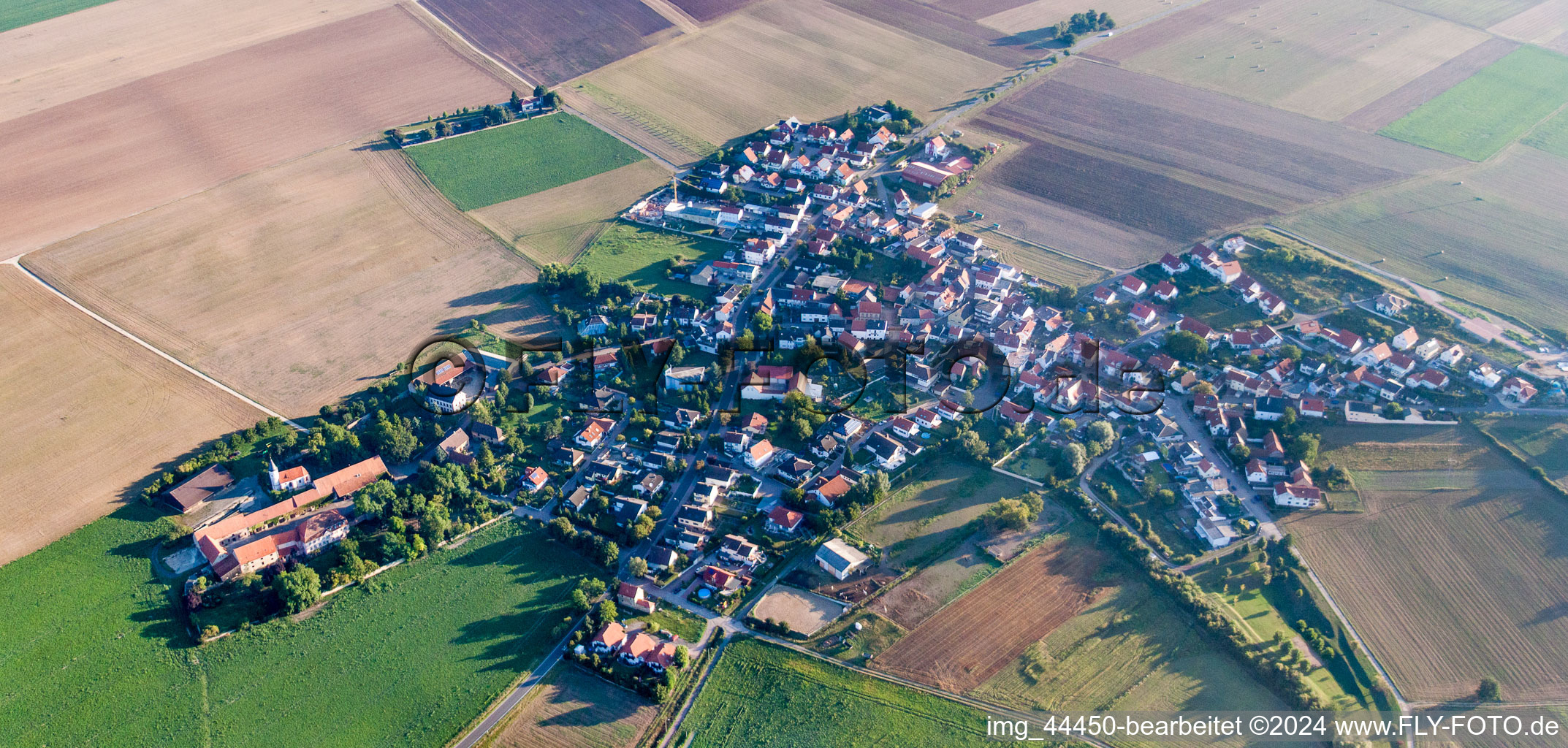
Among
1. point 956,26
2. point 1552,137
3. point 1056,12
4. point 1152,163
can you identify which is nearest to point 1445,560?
point 1152,163

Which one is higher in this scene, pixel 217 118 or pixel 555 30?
pixel 555 30

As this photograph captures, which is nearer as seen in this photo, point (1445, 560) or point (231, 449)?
point (1445, 560)

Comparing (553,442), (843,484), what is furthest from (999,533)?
(553,442)

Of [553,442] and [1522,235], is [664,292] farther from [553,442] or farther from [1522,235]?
[1522,235]

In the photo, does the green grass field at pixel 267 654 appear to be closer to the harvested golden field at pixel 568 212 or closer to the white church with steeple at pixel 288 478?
the white church with steeple at pixel 288 478

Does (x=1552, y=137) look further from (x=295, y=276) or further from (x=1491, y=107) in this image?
(x=295, y=276)

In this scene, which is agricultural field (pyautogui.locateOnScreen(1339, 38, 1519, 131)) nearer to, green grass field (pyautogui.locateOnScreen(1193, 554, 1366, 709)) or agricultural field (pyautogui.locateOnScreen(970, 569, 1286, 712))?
green grass field (pyautogui.locateOnScreen(1193, 554, 1366, 709))

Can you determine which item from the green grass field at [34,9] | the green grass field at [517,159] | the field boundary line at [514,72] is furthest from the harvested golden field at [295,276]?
the green grass field at [34,9]
